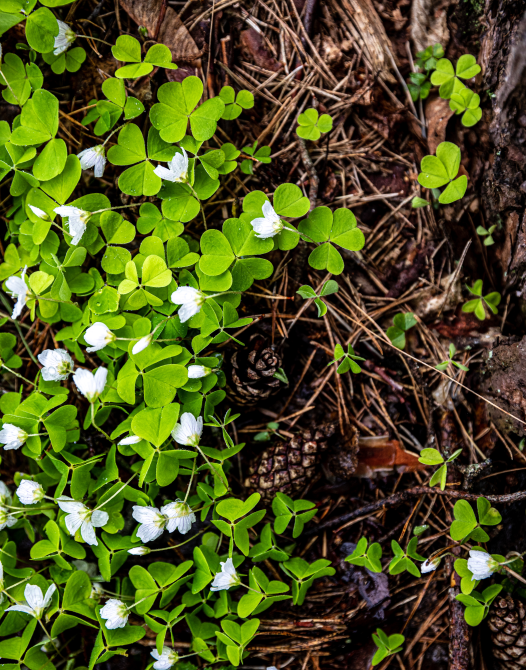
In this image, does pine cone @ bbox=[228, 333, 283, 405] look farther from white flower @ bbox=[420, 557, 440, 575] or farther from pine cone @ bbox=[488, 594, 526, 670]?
pine cone @ bbox=[488, 594, 526, 670]

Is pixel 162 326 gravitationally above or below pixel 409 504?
above

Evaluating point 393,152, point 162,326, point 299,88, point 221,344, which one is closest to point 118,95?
point 299,88

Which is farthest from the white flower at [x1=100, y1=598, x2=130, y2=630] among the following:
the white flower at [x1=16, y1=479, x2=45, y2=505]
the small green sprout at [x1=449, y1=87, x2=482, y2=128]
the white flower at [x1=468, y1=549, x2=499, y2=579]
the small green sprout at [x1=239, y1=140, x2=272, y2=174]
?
the small green sprout at [x1=449, y1=87, x2=482, y2=128]

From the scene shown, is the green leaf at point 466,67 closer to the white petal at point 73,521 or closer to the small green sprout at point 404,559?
the small green sprout at point 404,559

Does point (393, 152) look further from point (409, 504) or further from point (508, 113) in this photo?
point (409, 504)

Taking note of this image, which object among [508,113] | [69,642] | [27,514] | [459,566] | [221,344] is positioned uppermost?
[508,113]

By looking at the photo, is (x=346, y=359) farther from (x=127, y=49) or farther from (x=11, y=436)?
(x=127, y=49)

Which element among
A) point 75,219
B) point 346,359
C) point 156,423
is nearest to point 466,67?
point 346,359
